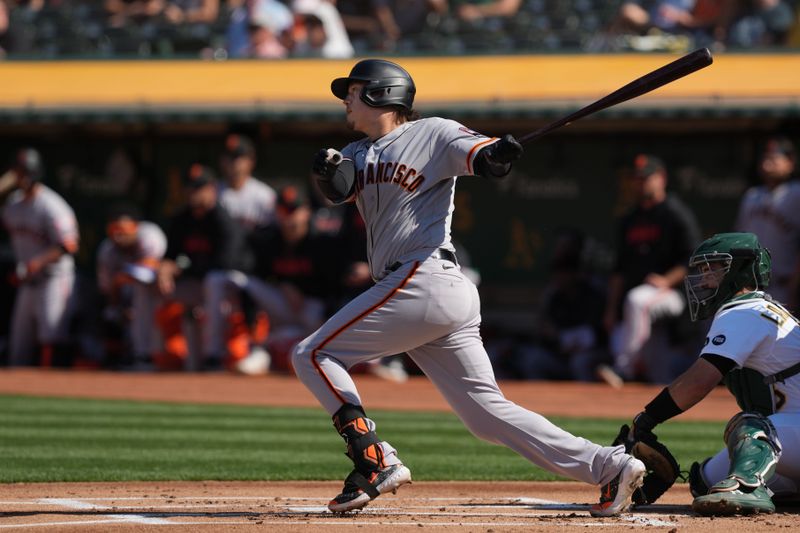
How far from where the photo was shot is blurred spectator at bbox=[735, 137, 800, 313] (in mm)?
10539

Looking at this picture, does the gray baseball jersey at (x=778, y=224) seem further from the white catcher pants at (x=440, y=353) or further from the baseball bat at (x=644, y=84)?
the white catcher pants at (x=440, y=353)

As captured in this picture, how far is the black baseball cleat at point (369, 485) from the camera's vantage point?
14.6ft

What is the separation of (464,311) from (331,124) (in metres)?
8.29

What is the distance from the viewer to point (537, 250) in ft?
42.1

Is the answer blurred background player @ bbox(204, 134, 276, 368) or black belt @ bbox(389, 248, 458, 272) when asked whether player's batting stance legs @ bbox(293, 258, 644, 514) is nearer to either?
black belt @ bbox(389, 248, 458, 272)

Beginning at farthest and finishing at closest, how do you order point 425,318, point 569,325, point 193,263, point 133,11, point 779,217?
point 133,11 < point 193,263 < point 569,325 < point 779,217 < point 425,318

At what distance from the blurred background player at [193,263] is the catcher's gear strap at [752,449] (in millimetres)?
7634

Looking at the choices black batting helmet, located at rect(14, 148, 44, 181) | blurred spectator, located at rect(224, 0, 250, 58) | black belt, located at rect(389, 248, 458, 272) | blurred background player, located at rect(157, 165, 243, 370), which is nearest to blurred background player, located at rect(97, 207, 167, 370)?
blurred background player, located at rect(157, 165, 243, 370)

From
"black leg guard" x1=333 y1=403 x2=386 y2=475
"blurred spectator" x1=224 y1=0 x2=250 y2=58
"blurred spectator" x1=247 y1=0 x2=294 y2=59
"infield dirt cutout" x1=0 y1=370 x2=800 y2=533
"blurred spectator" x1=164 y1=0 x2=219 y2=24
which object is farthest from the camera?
"blurred spectator" x1=164 y1=0 x2=219 y2=24

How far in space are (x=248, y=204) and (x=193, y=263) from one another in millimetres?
706

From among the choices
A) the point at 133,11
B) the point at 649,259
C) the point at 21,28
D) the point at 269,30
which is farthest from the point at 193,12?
the point at 649,259

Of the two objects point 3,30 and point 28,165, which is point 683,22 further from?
point 3,30

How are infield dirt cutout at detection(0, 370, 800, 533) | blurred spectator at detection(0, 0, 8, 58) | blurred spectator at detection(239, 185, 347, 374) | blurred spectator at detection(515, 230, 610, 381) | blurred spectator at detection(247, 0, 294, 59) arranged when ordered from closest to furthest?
infield dirt cutout at detection(0, 370, 800, 533)
blurred spectator at detection(515, 230, 610, 381)
blurred spectator at detection(239, 185, 347, 374)
blurred spectator at detection(247, 0, 294, 59)
blurred spectator at detection(0, 0, 8, 58)

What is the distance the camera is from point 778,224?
10664 millimetres
